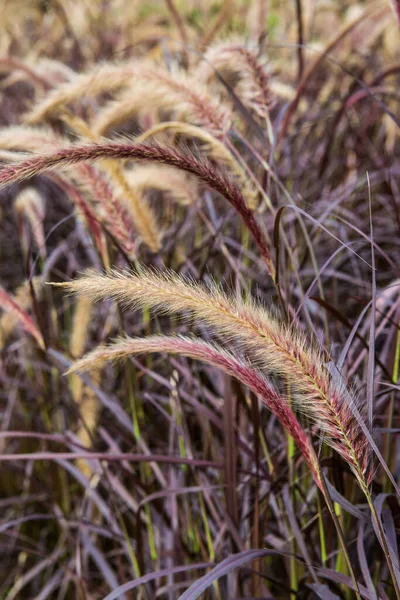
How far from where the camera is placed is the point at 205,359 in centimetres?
87

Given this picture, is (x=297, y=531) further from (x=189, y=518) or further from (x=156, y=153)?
(x=156, y=153)

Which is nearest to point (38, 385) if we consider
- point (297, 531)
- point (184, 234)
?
point (184, 234)

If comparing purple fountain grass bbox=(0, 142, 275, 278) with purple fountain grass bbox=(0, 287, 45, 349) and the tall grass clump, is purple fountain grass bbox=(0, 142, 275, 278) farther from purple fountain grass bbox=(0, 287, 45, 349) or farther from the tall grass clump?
purple fountain grass bbox=(0, 287, 45, 349)

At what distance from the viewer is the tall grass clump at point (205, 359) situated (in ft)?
3.02

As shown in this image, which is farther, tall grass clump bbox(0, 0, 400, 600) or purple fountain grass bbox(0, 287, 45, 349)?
purple fountain grass bbox(0, 287, 45, 349)

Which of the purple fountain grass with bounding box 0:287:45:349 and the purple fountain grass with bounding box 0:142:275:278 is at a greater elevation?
the purple fountain grass with bounding box 0:142:275:278

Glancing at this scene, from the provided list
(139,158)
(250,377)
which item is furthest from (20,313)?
(250,377)

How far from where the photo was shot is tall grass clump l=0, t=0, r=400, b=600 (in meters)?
0.92

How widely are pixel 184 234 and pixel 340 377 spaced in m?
1.50

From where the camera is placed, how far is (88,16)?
4215mm

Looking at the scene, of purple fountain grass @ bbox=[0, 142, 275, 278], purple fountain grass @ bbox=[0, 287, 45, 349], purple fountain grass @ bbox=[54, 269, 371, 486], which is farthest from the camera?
purple fountain grass @ bbox=[0, 287, 45, 349]

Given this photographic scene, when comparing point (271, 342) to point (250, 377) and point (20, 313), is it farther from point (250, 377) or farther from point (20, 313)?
point (20, 313)

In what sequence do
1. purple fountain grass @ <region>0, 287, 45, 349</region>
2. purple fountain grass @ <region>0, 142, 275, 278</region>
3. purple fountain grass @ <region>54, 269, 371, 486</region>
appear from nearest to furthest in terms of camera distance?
1. purple fountain grass @ <region>54, 269, 371, 486</region>
2. purple fountain grass @ <region>0, 142, 275, 278</region>
3. purple fountain grass @ <region>0, 287, 45, 349</region>

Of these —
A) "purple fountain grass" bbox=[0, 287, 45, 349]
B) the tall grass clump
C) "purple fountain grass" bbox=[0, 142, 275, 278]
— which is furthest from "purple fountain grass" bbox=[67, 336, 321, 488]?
"purple fountain grass" bbox=[0, 287, 45, 349]
